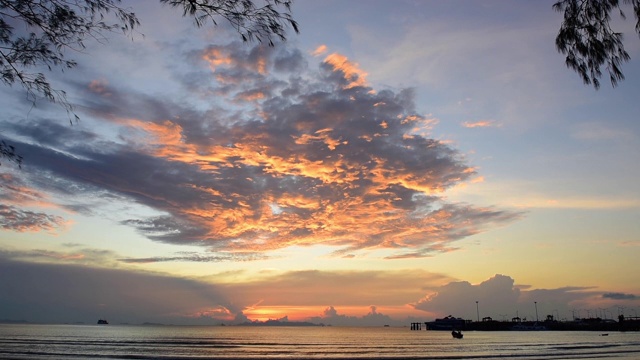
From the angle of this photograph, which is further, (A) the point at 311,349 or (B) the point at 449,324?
(B) the point at 449,324

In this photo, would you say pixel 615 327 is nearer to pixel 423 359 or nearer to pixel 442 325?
pixel 442 325

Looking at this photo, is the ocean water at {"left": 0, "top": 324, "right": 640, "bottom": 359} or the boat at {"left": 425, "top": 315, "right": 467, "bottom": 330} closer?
Result: the ocean water at {"left": 0, "top": 324, "right": 640, "bottom": 359}

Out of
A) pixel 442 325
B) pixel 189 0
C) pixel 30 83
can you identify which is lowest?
pixel 442 325

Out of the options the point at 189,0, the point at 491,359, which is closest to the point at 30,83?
the point at 189,0

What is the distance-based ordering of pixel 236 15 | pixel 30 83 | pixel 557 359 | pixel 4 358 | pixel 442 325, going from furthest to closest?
pixel 442 325
pixel 557 359
pixel 4 358
pixel 30 83
pixel 236 15

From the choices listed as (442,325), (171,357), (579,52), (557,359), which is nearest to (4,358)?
(171,357)

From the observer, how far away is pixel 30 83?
11344mm

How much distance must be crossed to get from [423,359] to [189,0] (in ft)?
158

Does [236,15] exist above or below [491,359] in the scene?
above

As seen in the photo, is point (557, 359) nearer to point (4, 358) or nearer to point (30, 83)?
point (30, 83)

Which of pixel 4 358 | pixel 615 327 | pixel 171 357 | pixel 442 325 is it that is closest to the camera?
pixel 4 358

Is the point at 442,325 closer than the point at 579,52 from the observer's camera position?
No

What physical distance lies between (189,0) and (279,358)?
156 feet

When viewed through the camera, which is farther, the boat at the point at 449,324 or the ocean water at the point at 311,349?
the boat at the point at 449,324
